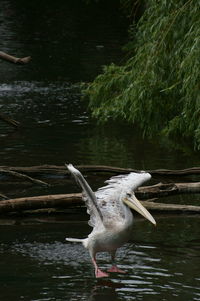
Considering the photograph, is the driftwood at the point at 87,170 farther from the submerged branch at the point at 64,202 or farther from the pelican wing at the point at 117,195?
the pelican wing at the point at 117,195

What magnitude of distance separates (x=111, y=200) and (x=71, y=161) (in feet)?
19.9

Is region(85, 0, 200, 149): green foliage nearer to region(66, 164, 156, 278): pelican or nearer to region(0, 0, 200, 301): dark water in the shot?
region(0, 0, 200, 301): dark water

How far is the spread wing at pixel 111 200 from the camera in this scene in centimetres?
995

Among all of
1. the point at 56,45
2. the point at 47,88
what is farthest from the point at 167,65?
the point at 56,45

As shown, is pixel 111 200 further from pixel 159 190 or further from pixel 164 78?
pixel 164 78

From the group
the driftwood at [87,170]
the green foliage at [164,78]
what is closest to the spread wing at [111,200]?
the driftwood at [87,170]

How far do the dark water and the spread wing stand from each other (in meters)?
0.68

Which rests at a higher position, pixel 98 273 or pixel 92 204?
pixel 92 204

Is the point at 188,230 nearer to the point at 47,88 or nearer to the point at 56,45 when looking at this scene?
the point at 47,88

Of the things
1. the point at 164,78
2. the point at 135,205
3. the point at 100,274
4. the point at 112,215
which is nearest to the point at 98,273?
the point at 100,274

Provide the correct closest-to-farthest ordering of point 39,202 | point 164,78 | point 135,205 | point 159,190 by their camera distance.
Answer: point 135,205, point 39,202, point 159,190, point 164,78

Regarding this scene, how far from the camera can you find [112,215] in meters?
10.0

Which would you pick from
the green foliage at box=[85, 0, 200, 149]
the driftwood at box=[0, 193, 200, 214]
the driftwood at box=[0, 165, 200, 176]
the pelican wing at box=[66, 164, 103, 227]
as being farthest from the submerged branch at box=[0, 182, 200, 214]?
the green foliage at box=[85, 0, 200, 149]

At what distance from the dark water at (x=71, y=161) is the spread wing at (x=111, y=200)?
2.24 ft
